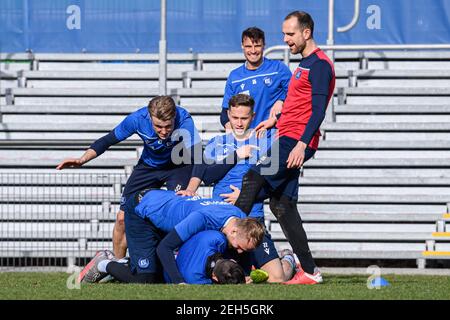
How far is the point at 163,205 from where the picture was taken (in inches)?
354

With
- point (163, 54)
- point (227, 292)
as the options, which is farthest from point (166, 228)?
point (163, 54)

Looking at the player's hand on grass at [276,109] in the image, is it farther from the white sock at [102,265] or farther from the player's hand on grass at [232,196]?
the white sock at [102,265]

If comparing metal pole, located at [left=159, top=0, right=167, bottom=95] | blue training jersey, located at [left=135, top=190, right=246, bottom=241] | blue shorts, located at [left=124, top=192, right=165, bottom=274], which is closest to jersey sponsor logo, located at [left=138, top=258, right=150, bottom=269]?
blue shorts, located at [left=124, top=192, right=165, bottom=274]

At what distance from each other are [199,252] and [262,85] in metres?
2.18

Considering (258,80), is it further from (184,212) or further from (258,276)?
(258,276)

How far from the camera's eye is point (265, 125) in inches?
367

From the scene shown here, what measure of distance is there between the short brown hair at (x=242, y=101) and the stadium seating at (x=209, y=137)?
3.42 meters

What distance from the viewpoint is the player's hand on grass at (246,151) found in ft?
31.3

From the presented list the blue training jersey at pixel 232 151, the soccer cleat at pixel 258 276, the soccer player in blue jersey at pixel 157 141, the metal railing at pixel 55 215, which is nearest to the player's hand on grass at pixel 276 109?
the blue training jersey at pixel 232 151

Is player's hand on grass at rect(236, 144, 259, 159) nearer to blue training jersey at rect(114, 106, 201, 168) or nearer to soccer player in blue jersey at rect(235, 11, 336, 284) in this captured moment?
blue training jersey at rect(114, 106, 201, 168)

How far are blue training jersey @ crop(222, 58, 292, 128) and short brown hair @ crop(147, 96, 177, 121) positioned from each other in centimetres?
104

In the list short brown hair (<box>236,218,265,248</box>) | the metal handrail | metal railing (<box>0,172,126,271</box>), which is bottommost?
metal railing (<box>0,172,126,271</box>)

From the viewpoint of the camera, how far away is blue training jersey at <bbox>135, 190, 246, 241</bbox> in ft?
27.7
